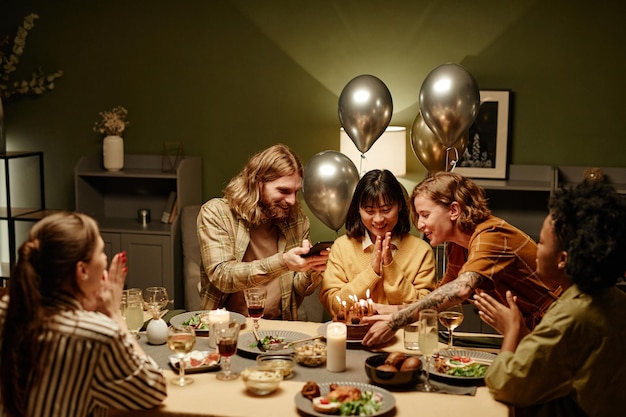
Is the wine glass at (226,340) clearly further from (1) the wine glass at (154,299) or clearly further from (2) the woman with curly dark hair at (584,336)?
(2) the woman with curly dark hair at (584,336)

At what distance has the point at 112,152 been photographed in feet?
16.3

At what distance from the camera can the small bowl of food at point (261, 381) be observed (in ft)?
7.16

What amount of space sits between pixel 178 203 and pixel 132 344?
2829 millimetres

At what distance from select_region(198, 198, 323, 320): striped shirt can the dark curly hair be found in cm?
133

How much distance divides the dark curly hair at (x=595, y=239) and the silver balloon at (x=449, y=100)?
130 cm

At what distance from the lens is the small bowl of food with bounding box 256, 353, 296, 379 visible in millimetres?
2318

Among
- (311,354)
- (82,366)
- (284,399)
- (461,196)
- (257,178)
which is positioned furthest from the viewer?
(257,178)

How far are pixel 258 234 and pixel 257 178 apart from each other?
259mm

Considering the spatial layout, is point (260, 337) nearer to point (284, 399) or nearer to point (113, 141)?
point (284, 399)

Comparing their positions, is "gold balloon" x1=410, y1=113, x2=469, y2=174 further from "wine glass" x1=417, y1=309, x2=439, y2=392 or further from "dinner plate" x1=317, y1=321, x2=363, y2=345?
"wine glass" x1=417, y1=309, x2=439, y2=392

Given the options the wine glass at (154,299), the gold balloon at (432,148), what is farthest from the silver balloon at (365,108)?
the wine glass at (154,299)

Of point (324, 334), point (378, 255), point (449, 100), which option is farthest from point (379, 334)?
point (449, 100)

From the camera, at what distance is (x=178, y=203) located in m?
4.80

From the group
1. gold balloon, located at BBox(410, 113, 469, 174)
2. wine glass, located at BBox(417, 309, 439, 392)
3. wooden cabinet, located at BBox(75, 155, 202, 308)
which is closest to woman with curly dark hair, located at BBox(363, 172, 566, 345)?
wine glass, located at BBox(417, 309, 439, 392)
